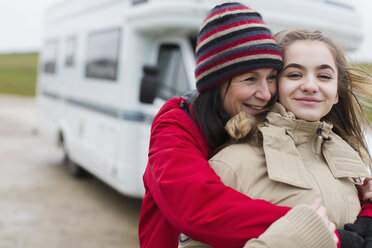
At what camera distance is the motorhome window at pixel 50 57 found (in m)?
8.76

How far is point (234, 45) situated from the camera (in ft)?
5.47

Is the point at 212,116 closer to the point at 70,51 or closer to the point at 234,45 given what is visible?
the point at 234,45

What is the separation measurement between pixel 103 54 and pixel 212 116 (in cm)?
473

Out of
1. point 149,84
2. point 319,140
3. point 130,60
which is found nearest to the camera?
point 319,140

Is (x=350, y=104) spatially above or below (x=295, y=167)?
above

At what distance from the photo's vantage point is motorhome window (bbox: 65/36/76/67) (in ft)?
24.9

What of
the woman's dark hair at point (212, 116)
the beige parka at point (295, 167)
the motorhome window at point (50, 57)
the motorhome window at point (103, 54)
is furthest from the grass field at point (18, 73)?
the beige parka at point (295, 167)

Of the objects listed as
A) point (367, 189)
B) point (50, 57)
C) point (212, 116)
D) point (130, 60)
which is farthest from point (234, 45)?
point (50, 57)

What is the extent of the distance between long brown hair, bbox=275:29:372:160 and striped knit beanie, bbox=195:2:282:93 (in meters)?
0.19

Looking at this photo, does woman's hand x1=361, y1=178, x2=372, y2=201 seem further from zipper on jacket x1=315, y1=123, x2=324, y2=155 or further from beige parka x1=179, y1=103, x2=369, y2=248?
zipper on jacket x1=315, y1=123, x2=324, y2=155

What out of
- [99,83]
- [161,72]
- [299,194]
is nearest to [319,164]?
[299,194]

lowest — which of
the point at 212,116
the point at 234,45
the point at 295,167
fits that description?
the point at 295,167

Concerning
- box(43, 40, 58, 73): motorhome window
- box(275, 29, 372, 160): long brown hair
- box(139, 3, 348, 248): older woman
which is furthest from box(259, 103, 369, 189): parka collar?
box(43, 40, 58, 73): motorhome window

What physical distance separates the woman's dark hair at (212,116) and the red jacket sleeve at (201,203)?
0.18m
